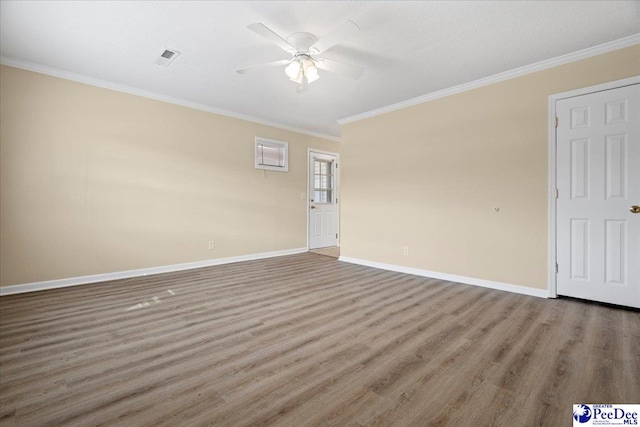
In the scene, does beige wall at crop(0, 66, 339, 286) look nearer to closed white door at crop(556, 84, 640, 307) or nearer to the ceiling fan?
the ceiling fan

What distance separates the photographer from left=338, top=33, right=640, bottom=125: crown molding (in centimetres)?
269

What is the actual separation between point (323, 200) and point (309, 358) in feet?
15.9

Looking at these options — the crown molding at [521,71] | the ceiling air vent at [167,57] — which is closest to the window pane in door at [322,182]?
the crown molding at [521,71]

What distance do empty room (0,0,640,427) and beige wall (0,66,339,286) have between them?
0.02 meters

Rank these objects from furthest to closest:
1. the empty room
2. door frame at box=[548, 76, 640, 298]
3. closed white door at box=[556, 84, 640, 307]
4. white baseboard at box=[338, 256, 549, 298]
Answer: white baseboard at box=[338, 256, 549, 298], door frame at box=[548, 76, 640, 298], closed white door at box=[556, 84, 640, 307], the empty room

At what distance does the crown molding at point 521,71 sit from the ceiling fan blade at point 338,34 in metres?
2.18

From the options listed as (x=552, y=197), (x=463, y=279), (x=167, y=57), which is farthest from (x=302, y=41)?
(x=463, y=279)

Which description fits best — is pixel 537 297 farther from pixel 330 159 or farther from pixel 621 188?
pixel 330 159

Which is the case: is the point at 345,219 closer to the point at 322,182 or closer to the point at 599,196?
the point at 322,182

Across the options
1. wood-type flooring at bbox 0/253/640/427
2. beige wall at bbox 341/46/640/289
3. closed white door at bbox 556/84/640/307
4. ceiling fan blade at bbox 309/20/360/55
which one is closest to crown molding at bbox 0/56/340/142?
beige wall at bbox 341/46/640/289

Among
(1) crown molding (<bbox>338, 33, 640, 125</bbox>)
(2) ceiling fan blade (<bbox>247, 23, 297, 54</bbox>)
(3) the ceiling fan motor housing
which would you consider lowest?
(2) ceiling fan blade (<bbox>247, 23, 297, 54</bbox>)

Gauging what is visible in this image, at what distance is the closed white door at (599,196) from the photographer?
2650 millimetres

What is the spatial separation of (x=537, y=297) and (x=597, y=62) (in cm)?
250

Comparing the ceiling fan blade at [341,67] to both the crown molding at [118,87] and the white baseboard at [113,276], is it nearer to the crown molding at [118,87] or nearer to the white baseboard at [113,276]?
the crown molding at [118,87]
